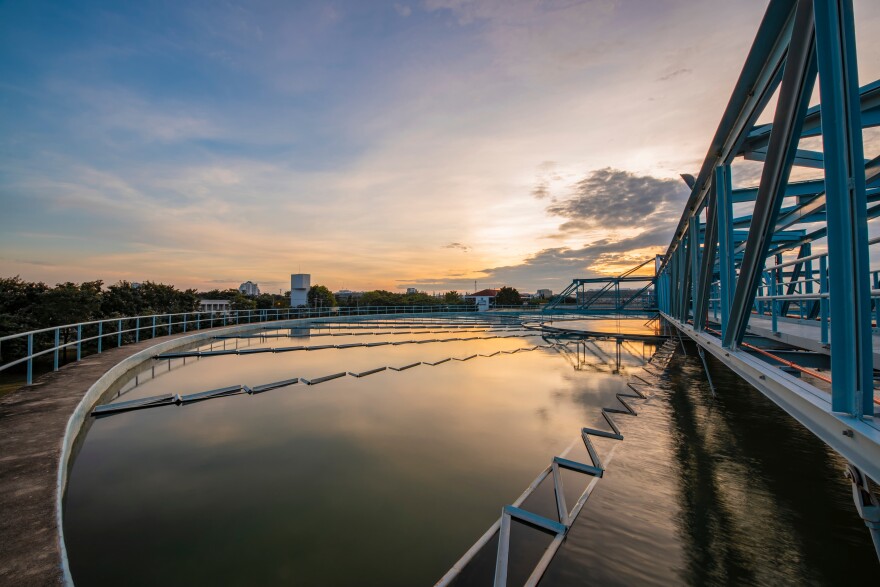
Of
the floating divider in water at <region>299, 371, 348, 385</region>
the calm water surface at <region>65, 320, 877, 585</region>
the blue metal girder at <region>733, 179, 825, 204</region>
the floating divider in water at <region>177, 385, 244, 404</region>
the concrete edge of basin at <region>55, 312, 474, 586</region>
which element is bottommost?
the calm water surface at <region>65, 320, 877, 585</region>

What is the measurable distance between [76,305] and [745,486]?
27688 millimetres

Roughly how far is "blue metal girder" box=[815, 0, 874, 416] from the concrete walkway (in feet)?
12.1

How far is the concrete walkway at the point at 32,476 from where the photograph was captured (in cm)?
199

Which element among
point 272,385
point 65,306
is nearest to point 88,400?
point 272,385

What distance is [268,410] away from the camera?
5.96 metres

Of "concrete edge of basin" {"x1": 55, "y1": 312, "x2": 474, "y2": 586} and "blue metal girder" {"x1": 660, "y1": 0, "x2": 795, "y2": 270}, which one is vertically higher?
"blue metal girder" {"x1": 660, "y1": 0, "x2": 795, "y2": 270}

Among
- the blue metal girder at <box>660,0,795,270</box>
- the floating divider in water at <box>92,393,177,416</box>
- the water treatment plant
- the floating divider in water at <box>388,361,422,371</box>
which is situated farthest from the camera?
the floating divider in water at <box>388,361,422,371</box>

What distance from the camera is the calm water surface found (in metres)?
2.61

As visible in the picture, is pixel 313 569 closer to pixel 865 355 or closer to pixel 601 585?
pixel 601 585

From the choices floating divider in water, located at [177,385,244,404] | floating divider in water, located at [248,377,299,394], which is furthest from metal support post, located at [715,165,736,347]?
floating divider in water, located at [177,385,244,404]

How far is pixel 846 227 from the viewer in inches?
65.5

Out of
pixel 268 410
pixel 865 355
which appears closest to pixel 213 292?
pixel 268 410

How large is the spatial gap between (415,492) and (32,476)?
9.50 ft

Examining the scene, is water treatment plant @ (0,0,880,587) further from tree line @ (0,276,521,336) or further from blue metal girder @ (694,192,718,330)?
tree line @ (0,276,521,336)
